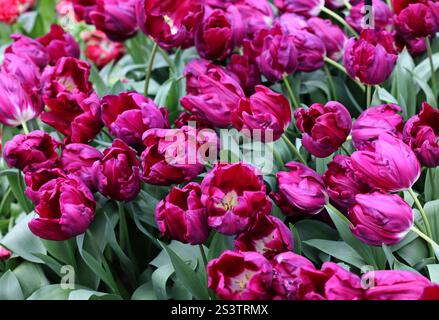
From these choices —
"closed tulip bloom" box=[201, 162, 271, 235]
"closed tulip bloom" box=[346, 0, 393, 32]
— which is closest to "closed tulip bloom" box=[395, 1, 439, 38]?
"closed tulip bloom" box=[346, 0, 393, 32]

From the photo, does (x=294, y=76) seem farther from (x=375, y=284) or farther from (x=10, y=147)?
(x=375, y=284)

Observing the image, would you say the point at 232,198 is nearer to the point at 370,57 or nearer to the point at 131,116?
the point at 131,116

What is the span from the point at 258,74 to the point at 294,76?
Result: 0.15 meters

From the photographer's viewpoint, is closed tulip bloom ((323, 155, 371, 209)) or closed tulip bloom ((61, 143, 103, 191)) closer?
closed tulip bloom ((323, 155, 371, 209))

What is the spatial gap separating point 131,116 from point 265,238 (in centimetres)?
26

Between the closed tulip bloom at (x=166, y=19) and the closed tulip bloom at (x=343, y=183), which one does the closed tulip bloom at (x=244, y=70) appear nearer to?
the closed tulip bloom at (x=166, y=19)

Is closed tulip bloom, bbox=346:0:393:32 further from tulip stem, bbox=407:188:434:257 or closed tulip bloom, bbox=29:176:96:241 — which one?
closed tulip bloom, bbox=29:176:96:241

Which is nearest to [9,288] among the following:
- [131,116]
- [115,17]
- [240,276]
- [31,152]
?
[31,152]

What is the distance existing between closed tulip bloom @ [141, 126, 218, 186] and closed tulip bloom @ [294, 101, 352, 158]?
14cm

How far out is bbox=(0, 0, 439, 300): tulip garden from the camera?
835mm

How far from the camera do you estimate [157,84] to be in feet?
4.76

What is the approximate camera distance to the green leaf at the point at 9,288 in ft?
3.36

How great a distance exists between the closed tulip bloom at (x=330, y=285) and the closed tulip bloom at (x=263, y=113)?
0.26m

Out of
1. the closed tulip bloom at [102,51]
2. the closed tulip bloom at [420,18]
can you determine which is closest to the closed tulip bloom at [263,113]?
the closed tulip bloom at [420,18]
